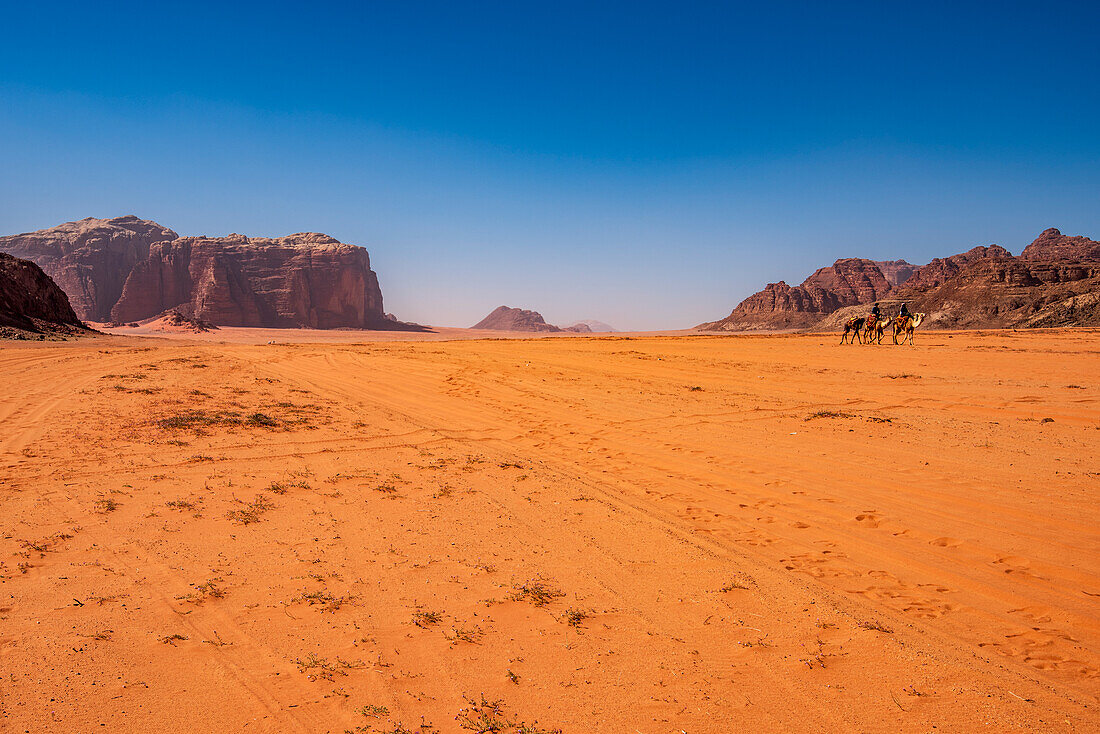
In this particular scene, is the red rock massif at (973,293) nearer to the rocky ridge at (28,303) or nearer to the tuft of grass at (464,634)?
the tuft of grass at (464,634)

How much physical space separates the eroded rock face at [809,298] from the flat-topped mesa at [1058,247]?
2802 centimetres

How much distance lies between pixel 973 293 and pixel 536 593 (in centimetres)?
8380

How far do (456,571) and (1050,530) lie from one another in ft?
15.9

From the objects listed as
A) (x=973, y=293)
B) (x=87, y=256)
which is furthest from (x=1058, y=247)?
(x=87, y=256)

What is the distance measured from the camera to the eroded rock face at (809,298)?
11725cm

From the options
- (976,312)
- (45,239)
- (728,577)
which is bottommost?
(728,577)

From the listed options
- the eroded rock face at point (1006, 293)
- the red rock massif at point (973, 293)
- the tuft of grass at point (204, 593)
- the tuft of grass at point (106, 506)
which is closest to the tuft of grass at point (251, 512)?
the tuft of grass at point (106, 506)

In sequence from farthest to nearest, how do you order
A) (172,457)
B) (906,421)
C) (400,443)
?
(906,421), (400,443), (172,457)

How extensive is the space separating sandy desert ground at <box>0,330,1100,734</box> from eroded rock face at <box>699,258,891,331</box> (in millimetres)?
115179

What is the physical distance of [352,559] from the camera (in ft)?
13.1

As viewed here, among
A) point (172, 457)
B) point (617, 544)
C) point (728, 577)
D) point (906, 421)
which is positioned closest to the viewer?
point (728, 577)

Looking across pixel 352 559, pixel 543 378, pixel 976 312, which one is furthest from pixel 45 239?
pixel 976 312

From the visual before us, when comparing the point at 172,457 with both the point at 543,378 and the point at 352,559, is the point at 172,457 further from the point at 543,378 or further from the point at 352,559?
the point at 543,378

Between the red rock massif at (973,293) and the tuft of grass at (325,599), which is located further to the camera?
the red rock massif at (973,293)
